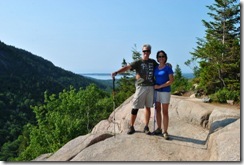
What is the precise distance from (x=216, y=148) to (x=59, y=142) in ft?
70.0

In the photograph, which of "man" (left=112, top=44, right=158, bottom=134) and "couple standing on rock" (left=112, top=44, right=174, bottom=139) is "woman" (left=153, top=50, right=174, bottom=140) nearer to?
"couple standing on rock" (left=112, top=44, right=174, bottom=139)

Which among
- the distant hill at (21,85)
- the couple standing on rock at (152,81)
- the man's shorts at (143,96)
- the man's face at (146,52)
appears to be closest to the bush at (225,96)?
the couple standing on rock at (152,81)

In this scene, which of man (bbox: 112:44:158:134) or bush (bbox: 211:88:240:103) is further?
bush (bbox: 211:88:240:103)

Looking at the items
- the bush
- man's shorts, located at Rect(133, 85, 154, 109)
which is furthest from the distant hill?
man's shorts, located at Rect(133, 85, 154, 109)

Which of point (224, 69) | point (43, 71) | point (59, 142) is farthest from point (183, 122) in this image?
point (43, 71)

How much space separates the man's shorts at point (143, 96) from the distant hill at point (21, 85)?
73025 mm

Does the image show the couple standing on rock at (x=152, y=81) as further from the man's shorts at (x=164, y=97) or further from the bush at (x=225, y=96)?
the bush at (x=225, y=96)

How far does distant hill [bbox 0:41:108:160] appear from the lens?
83.0 metres

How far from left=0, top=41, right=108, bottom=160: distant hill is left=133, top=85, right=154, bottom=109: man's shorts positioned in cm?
7303

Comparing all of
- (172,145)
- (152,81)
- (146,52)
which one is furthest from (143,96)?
(172,145)

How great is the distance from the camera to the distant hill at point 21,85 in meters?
83.0

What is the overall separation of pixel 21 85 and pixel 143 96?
103 metres

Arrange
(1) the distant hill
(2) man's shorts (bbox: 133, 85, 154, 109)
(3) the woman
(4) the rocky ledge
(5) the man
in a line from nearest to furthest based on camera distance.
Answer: (4) the rocky ledge → (3) the woman → (5) the man → (2) man's shorts (bbox: 133, 85, 154, 109) → (1) the distant hill

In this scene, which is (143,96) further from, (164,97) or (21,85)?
(21,85)
